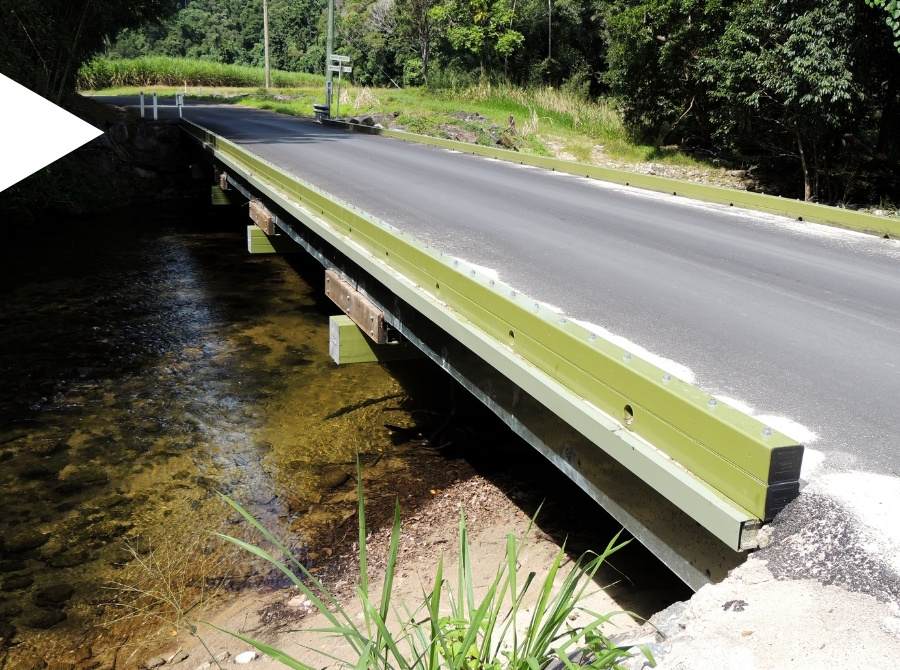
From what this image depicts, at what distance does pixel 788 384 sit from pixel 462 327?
6.01 feet

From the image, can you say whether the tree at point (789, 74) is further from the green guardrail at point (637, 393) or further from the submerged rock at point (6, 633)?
the submerged rock at point (6, 633)

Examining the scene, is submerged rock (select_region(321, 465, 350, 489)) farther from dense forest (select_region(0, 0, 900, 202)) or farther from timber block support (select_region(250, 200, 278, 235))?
dense forest (select_region(0, 0, 900, 202))

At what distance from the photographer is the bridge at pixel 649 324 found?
316cm

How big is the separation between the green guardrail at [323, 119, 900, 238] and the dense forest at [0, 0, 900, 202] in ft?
15.6

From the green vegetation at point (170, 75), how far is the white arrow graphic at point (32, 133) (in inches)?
1747

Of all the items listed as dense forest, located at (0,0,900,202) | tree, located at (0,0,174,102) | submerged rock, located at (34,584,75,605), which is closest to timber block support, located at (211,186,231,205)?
tree, located at (0,0,174,102)

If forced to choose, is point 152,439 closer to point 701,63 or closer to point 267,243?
point 267,243

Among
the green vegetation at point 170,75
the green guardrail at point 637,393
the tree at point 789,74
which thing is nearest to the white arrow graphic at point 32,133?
the green guardrail at point 637,393

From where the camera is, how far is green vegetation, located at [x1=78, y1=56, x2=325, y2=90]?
43719mm

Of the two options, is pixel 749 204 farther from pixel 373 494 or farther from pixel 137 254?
pixel 137 254

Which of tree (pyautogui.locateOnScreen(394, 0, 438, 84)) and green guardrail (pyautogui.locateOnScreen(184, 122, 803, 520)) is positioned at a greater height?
tree (pyautogui.locateOnScreen(394, 0, 438, 84))

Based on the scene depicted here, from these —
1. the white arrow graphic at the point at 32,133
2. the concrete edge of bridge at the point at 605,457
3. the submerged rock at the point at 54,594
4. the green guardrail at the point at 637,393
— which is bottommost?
the submerged rock at the point at 54,594

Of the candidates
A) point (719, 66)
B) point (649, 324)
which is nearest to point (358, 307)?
point (649, 324)

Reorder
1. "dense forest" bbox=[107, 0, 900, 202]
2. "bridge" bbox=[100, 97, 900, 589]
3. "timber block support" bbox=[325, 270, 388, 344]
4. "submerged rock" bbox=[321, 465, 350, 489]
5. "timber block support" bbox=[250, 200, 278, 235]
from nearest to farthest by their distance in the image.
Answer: "bridge" bbox=[100, 97, 900, 589] < "timber block support" bbox=[325, 270, 388, 344] < "submerged rock" bbox=[321, 465, 350, 489] < "timber block support" bbox=[250, 200, 278, 235] < "dense forest" bbox=[107, 0, 900, 202]
